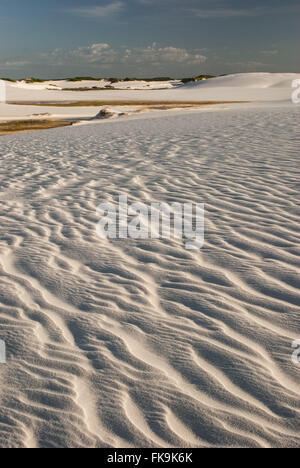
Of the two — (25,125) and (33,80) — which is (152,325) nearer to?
(25,125)

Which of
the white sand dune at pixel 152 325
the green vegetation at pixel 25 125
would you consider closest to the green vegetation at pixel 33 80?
the green vegetation at pixel 25 125

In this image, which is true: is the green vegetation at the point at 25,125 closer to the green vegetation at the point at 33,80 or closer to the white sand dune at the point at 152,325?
the white sand dune at the point at 152,325

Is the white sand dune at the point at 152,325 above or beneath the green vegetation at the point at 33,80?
beneath

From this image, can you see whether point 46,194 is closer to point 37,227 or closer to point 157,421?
point 37,227

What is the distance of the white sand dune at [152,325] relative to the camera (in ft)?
7.07

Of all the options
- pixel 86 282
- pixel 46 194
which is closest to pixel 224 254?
pixel 86 282

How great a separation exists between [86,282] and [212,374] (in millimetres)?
1478

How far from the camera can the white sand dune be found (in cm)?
215

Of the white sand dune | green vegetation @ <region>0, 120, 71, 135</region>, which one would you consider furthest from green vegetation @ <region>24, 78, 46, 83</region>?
the white sand dune

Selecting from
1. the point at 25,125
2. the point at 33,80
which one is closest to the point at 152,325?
the point at 25,125

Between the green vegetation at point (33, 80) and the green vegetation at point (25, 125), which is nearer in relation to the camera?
the green vegetation at point (25, 125)

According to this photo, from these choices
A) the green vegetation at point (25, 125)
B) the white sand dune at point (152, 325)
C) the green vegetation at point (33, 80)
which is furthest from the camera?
the green vegetation at point (33, 80)
